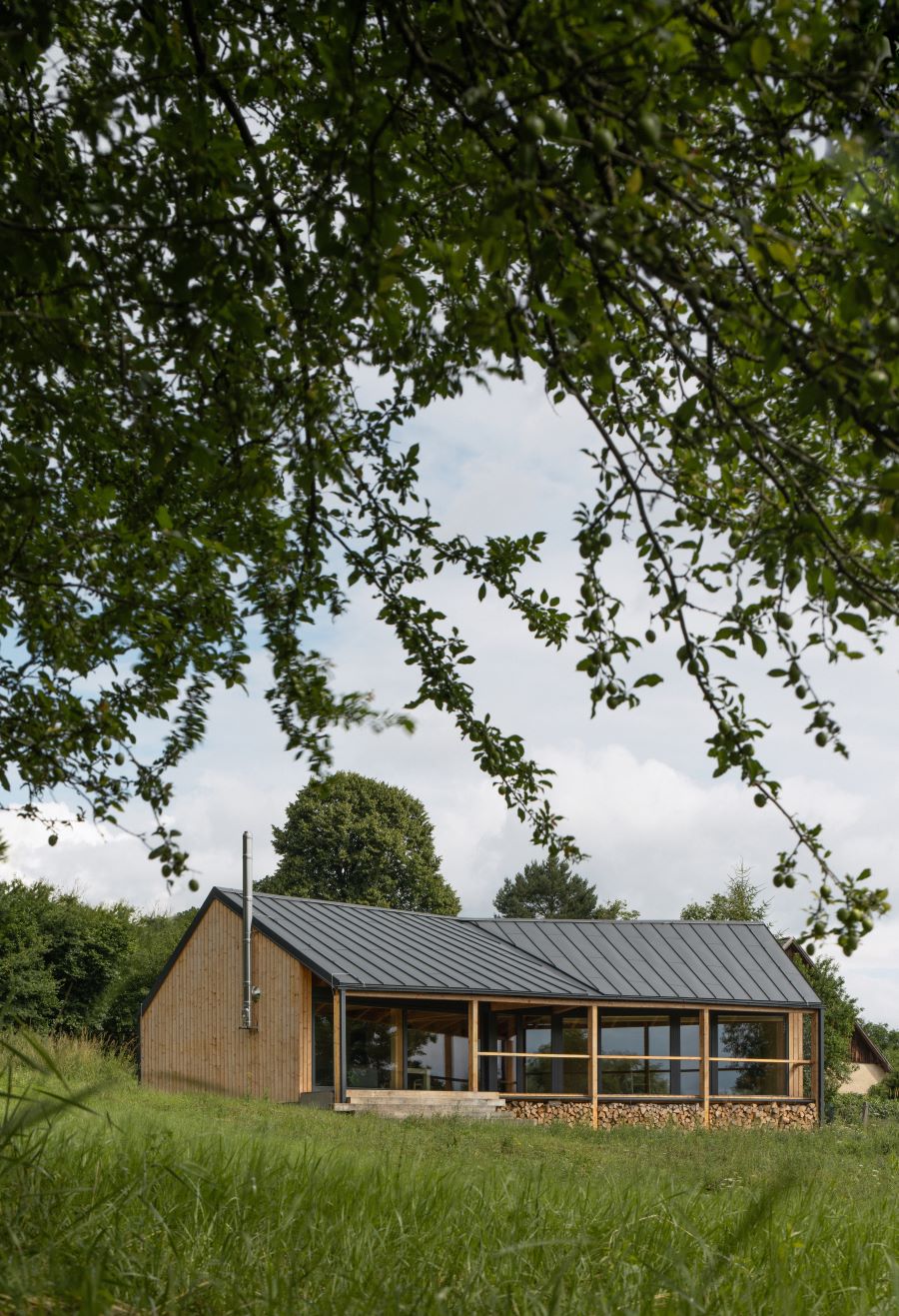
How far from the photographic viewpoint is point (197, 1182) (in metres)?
3.62

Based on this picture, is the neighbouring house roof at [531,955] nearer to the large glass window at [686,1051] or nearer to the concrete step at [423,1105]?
the large glass window at [686,1051]

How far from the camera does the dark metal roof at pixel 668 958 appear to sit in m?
25.2

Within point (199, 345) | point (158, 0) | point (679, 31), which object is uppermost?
point (158, 0)

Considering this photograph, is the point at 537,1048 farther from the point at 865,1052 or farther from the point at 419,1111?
the point at 865,1052

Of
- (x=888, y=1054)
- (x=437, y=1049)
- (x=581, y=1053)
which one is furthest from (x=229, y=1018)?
(x=888, y=1054)

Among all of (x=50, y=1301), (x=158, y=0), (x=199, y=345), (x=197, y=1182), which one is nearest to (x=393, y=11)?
(x=199, y=345)

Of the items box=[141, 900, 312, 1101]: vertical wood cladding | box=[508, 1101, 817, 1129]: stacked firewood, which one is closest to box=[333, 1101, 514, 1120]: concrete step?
box=[508, 1101, 817, 1129]: stacked firewood

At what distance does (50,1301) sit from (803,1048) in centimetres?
2781

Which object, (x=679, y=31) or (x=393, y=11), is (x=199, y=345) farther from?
(x=679, y=31)

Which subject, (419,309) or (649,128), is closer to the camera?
(649,128)

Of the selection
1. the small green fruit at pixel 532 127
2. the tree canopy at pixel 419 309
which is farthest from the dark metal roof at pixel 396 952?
the small green fruit at pixel 532 127

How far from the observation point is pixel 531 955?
26609 millimetres

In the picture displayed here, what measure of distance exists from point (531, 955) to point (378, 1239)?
949 inches

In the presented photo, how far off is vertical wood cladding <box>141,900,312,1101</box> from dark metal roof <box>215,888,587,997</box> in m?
0.61
